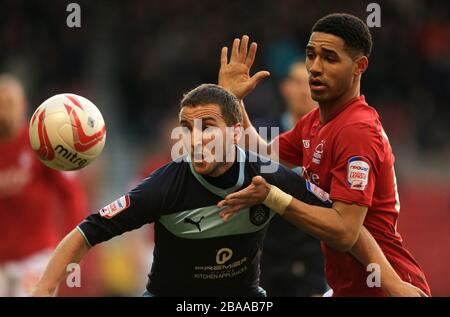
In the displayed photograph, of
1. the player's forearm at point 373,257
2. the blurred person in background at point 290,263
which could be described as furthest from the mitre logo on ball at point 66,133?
the blurred person in background at point 290,263

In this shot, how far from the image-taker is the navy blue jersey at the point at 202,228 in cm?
578

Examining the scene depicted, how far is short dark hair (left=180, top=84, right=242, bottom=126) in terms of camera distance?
5.77 meters

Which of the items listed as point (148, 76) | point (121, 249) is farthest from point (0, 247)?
point (148, 76)

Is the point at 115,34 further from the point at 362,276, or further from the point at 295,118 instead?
the point at 362,276

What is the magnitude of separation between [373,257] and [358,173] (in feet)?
1.78

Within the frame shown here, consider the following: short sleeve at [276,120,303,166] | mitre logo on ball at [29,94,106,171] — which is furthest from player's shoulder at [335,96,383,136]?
mitre logo on ball at [29,94,106,171]

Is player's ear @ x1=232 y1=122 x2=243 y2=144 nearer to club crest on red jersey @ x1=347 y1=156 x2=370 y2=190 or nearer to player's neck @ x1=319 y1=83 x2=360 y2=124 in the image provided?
player's neck @ x1=319 y1=83 x2=360 y2=124

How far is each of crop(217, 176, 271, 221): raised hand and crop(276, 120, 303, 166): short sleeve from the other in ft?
4.63

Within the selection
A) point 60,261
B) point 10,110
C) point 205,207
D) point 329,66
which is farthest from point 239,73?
point 10,110

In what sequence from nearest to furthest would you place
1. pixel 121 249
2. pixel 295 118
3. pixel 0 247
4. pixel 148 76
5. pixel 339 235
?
pixel 339 235, pixel 295 118, pixel 0 247, pixel 121 249, pixel 148 76

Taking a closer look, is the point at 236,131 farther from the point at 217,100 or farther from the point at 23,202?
the point at 23,202

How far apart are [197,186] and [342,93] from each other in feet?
3.70

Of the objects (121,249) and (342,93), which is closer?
(342,93)
